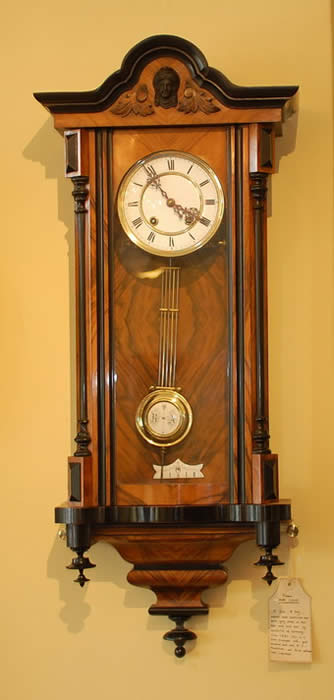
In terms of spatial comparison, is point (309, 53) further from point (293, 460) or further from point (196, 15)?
point (293, 460)

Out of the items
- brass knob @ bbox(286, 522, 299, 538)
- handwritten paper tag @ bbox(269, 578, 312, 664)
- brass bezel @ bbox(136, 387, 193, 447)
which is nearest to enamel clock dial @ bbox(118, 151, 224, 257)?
Answer: brass bezel @ bbox(136, 387, 193, 447)

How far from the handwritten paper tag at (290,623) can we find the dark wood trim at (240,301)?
0.79ft

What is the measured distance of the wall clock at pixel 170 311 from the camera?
1.93 m

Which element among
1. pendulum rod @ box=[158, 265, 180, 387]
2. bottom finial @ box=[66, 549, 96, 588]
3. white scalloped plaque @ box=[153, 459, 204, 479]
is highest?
pendulum rod @ box=[158, 265, 180, 387]

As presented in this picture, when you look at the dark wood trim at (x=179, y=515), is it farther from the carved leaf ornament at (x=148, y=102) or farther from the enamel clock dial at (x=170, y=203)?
the carved leaf ornament at (x=148, y=102)

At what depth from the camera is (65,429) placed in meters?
2.07

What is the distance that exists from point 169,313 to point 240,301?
0.46 feet

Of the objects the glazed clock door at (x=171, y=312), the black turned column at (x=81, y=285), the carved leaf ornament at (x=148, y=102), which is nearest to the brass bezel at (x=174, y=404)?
the glazed clock door at (x=171, y=312)

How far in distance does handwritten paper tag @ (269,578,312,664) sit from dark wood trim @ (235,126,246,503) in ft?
0.79

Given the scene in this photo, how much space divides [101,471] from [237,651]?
449 millimetres

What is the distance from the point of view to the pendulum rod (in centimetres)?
198

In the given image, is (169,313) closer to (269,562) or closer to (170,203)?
(170,203)

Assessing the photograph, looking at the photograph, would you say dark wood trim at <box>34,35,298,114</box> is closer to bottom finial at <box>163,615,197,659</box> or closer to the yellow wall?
the yellow wall

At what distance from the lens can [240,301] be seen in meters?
1.95
